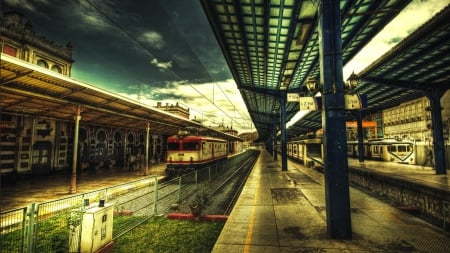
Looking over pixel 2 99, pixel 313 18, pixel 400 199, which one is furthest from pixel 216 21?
pixel 400 199

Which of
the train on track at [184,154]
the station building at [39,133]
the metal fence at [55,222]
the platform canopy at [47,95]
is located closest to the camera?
the metal fence at [55,222]

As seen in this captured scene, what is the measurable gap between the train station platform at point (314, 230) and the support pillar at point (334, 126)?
0.49 m

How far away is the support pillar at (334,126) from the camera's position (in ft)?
15.6

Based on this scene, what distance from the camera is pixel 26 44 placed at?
1435 cm

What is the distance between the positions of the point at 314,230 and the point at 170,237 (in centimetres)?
365

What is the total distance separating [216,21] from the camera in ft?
Result: 32.7

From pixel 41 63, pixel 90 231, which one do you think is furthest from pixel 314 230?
pixel 41 63

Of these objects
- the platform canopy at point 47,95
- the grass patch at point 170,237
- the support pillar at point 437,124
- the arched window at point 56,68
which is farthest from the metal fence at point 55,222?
the support pillar at point 437,124

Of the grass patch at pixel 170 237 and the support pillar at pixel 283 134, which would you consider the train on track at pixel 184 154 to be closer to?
the support pillar at pixel 283 134

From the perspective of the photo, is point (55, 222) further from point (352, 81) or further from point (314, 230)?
point (352, 81)

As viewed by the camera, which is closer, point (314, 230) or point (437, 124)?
point (314, 230)

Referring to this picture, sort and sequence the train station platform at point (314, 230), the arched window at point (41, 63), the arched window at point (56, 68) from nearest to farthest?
1. the train station platform at point (314, 230)
2. the arched window at point (41, 63)
3. the arched window at point (56, 68)

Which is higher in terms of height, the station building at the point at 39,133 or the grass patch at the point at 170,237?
the station building at the point at 39,133

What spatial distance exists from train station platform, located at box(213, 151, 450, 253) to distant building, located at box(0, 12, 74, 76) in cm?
1690
